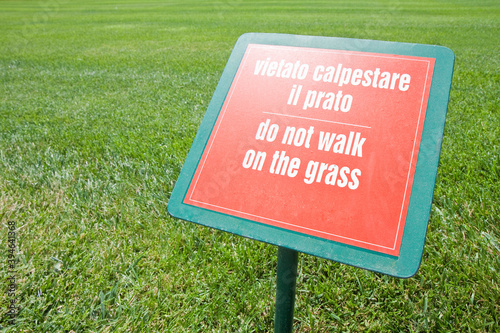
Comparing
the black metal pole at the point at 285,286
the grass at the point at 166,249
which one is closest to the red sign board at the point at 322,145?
the black metal pole at the point at 285,286

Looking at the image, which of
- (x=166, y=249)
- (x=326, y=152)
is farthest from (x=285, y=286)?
(x=166, y=249)

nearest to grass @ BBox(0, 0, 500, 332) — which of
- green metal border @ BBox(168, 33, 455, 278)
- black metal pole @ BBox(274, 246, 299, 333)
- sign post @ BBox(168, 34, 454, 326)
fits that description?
black metal pole @ BBox(274, 246, 299, 333)

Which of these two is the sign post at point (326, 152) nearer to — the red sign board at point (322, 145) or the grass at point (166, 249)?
the red sign board at point (322, 145)

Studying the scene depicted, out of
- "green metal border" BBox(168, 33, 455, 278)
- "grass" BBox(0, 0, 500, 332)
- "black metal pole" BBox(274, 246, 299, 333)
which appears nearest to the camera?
"green metal border" BBox(168, 33, 455, 278)

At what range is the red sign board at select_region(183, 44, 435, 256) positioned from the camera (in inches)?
44.8

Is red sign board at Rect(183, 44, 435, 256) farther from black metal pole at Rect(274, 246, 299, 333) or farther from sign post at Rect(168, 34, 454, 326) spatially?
black metal pole at Rect(274, 246, 299, 333)

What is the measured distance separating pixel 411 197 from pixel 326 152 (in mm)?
298

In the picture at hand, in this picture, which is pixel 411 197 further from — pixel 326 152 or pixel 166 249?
pixel 166 249

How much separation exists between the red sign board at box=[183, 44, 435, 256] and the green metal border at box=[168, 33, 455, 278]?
0.06 ft

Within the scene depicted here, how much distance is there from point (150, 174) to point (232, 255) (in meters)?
1.20

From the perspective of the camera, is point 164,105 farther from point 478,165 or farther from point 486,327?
point 486,327

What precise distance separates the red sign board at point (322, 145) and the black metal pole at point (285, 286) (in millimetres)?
147

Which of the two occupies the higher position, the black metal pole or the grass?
the black metal pole

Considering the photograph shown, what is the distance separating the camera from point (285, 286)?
1.29 meters
